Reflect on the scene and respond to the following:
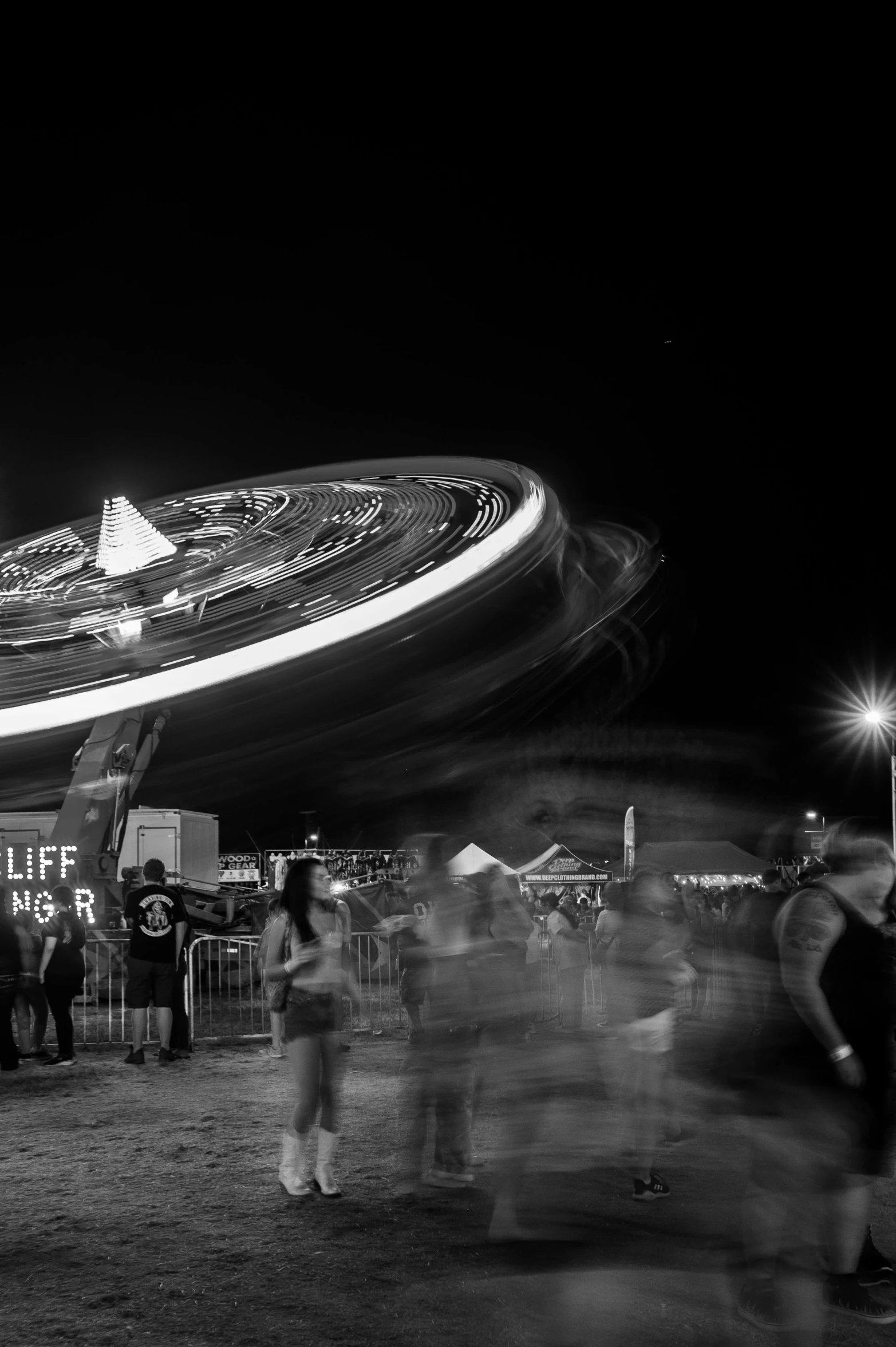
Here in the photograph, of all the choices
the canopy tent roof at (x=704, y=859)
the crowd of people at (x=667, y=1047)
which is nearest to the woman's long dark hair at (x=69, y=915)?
the crowd of people at (x=667, y=1047)

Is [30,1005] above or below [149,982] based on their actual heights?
below

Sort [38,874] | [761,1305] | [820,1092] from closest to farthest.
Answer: [820,1092], [761,1305], [38,874]

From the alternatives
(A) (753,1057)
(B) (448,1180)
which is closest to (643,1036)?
(B) (448,1180)

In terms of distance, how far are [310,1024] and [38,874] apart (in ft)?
49.8

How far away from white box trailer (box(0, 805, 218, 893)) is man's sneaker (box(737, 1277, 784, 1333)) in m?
18.7

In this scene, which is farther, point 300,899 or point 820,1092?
point 300,899

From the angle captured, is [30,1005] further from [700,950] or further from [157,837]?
[157,837]

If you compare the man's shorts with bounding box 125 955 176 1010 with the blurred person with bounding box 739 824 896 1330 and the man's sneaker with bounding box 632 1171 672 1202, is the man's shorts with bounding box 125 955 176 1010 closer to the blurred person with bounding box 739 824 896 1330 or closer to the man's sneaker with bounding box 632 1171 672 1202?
the man's sneaker with bounding box 632 1171 672 1202

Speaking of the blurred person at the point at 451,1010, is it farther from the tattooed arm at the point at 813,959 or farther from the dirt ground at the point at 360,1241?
the tattooed arm at the point at 813,959

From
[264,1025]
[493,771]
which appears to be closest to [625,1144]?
[264,1025]

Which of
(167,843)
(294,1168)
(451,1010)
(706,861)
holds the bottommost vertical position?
(294,1168)

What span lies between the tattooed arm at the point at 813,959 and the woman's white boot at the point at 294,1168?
3.21 meters

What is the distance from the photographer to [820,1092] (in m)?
4.06

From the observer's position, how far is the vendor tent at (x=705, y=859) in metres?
38.1
